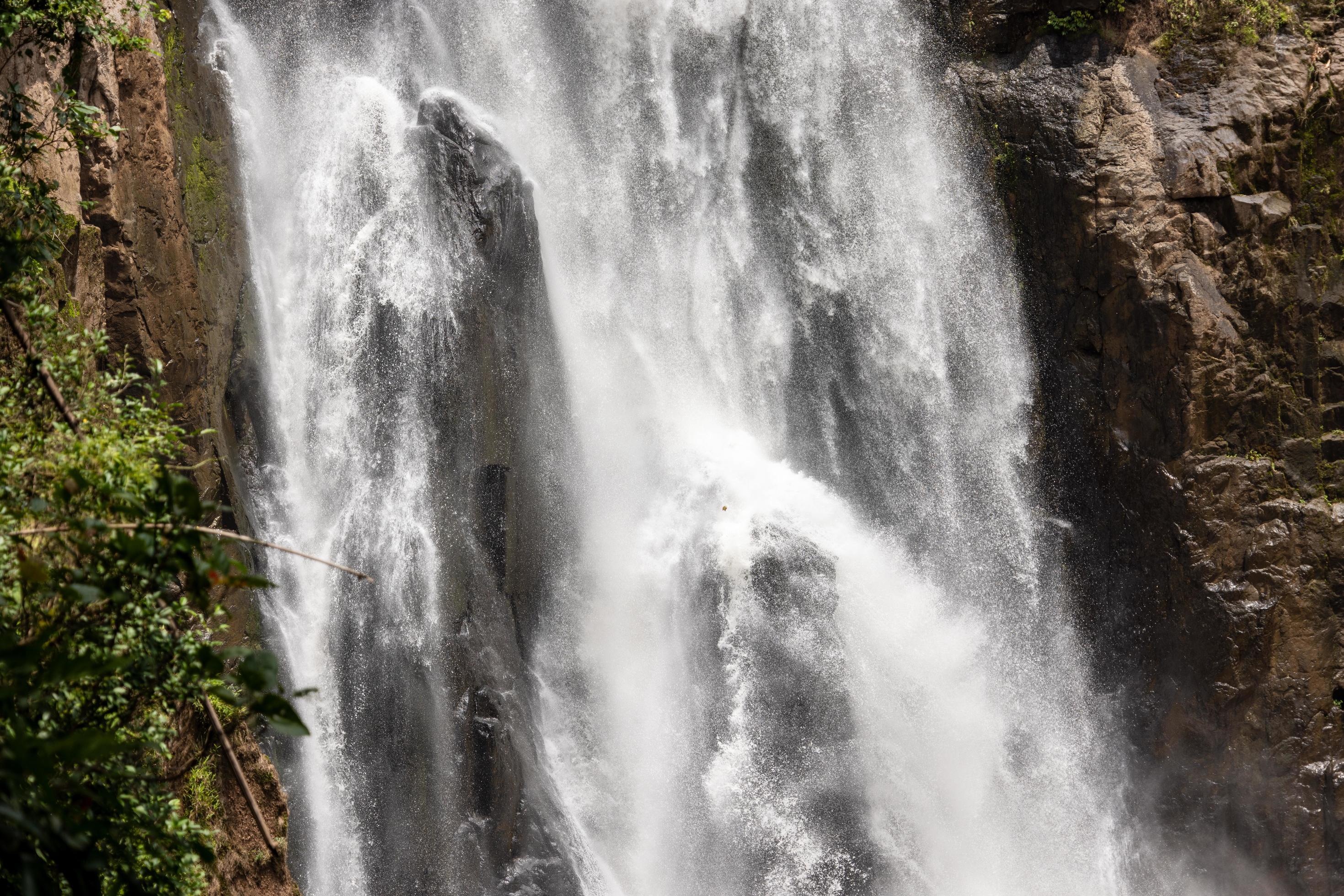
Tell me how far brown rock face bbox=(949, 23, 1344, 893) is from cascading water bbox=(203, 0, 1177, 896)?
881 millimetres

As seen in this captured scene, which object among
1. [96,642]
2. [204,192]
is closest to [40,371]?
[96,642]

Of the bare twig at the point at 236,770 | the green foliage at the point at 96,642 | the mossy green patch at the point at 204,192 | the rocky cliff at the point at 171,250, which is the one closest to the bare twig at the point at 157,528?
the green foliage at the point at 96,642

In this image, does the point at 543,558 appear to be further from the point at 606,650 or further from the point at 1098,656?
the point at 1098,656

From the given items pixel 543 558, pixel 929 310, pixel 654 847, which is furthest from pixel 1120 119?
pixel 654 847

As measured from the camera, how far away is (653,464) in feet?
37.6

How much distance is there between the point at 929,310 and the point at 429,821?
7.99 m

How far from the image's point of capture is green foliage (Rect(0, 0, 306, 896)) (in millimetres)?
2797

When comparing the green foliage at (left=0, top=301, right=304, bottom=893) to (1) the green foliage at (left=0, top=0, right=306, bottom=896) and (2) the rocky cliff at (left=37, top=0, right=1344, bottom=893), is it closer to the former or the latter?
(1) the green foliage at (left=0, top=0, right=306, bottom=896)

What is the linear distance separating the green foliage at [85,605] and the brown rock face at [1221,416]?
371 inches

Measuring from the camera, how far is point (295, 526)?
1043 centimetres

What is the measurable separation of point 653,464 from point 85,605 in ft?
25.1

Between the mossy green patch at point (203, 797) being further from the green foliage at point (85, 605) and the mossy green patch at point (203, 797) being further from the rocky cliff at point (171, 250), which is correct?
the green foliage at point (85, 605)

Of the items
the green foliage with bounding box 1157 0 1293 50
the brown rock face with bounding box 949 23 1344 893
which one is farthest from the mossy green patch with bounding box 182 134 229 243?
the green foliage with bounding box 1157 0 1293 50

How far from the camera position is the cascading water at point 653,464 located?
1014 centimetres
